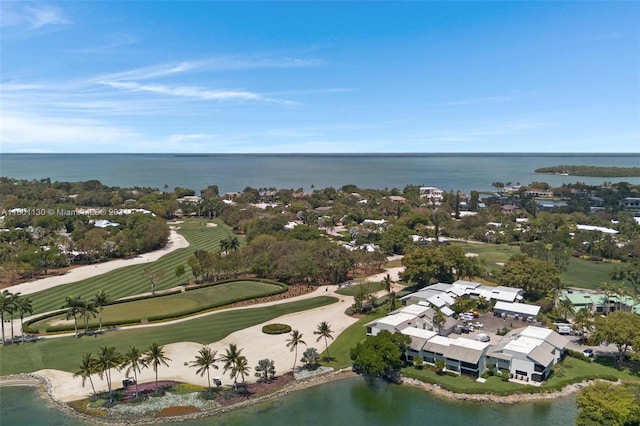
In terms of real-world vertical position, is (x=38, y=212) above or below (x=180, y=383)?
above

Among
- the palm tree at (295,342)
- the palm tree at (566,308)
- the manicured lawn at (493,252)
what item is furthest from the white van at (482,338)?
the manicured lawn at (493,252)

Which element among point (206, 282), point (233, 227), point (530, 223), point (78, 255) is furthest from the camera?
point (233, 227)

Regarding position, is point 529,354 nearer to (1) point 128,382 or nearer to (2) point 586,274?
(1) point 128,382

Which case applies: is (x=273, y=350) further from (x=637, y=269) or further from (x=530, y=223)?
(x=530, y=223)

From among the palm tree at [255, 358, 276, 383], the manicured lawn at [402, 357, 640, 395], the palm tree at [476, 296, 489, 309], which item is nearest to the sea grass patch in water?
the palm tree at [255, 358, 276, 383]

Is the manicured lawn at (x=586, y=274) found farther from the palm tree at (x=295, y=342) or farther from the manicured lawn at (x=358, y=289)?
the palm tree at (x=295, y=342)

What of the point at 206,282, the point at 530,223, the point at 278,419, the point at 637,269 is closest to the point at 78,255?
the point at 206,282
